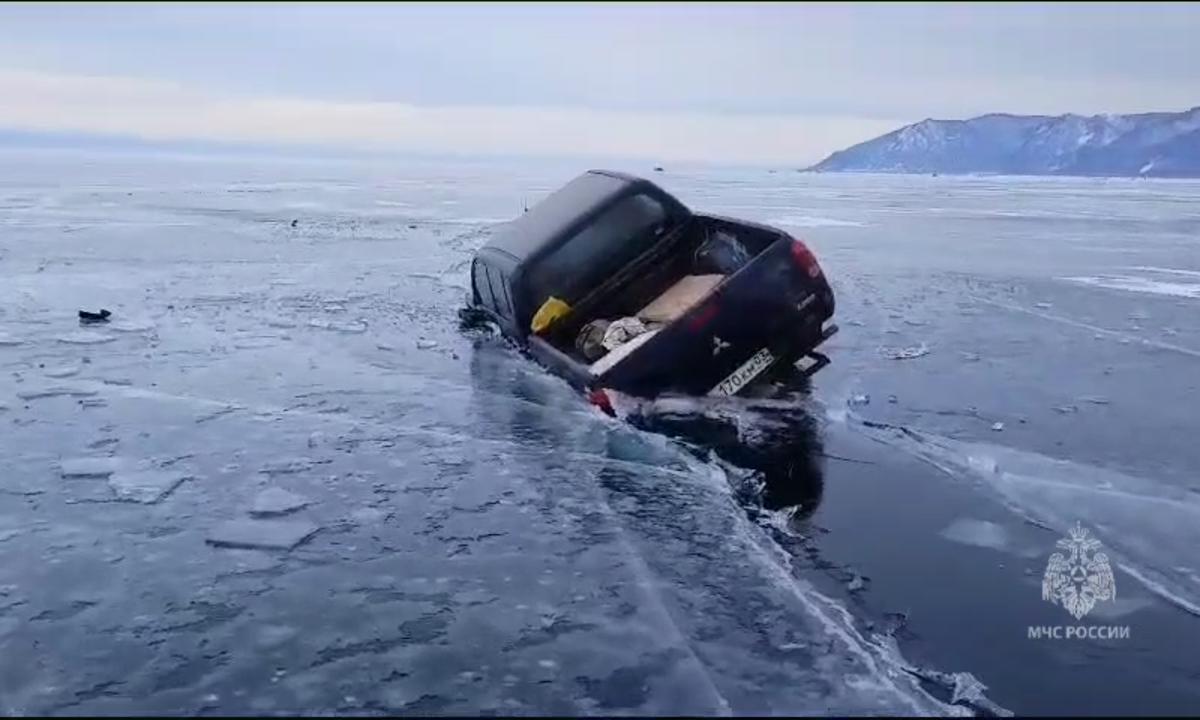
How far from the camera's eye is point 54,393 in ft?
30.6

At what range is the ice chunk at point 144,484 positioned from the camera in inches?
260

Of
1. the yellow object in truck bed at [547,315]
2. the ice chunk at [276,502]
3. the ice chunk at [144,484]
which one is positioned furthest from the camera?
the yellow object in truck bed at [547,315]

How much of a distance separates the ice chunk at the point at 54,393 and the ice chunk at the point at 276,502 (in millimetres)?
3741

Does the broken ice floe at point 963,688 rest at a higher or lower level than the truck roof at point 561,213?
lower

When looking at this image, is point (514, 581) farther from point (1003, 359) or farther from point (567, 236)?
point (1003, 359)

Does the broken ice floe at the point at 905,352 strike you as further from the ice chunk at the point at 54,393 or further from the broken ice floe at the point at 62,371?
the broken ice floe at the point at 62,371

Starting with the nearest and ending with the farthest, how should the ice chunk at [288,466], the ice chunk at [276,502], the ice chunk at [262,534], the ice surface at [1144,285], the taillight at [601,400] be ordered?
the ice chunk at [262,534]
the ice chunk at [276,502]
the ice chunk at [288,466]
the taillight at [601,400]
the ice surface at [1144,285]

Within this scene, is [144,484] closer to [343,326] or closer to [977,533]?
[977,533]

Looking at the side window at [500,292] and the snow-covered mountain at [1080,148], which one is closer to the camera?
the side window at [500,292]

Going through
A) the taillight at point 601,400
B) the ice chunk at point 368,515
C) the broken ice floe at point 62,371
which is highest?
the taillight at point 601,400

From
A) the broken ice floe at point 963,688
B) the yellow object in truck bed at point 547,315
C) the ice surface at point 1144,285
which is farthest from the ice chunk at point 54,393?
the ice surface at point 1144,285

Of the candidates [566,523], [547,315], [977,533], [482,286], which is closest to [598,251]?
[547,315]

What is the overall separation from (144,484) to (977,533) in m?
5.62

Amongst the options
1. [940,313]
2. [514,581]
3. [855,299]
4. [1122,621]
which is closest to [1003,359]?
[940,313]
